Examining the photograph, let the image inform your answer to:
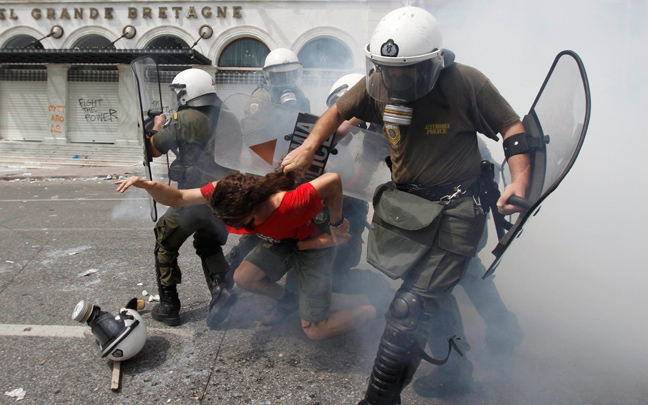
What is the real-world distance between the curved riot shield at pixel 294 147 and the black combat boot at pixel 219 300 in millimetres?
712

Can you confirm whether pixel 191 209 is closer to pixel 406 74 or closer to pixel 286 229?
pixel 286 229

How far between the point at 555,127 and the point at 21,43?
56.9 feet

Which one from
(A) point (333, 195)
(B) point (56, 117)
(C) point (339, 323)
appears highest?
(A) point (333, 195)

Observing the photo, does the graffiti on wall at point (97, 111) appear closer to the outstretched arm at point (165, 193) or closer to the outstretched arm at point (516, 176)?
the outstretched arm at point (165, 193)

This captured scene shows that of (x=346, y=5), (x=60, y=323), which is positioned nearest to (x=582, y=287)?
(x=60, y=323)

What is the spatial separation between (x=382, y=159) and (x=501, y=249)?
44.2 inches

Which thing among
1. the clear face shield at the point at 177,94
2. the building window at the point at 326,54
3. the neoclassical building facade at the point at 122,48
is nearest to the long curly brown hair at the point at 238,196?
the clear face shield at the point at 177,94

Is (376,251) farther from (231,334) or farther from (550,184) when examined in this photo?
(231,334)

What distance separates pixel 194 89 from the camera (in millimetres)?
2713

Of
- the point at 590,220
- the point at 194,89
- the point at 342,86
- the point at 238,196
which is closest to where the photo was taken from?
the point at 238,196

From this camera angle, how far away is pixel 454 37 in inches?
125

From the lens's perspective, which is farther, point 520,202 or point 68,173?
point 68,173

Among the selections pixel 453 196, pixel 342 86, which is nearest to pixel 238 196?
pixel 453 196

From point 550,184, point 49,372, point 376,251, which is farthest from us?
point 49,372
